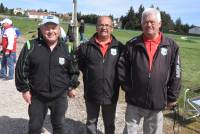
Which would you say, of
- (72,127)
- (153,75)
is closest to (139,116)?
(153,75)

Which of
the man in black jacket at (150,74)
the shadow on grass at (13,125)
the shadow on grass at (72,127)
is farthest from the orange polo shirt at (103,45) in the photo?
the shadow on grass at (13,125)

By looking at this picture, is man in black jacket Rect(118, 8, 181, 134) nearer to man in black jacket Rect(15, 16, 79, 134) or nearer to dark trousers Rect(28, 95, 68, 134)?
man in black jacket Rect(15, 16, 79, 134)

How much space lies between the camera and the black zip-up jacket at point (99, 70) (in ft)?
17.5

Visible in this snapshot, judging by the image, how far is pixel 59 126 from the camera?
18.1 ft

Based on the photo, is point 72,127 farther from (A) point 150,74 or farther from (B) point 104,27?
(A) point 150,74

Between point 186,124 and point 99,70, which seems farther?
point 186,124

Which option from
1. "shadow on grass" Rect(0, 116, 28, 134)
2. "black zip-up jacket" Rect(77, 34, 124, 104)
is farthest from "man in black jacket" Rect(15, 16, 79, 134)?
"shadow on grass" Rect(0, 116, 28, 134)

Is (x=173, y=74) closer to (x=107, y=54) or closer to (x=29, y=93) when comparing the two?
(x=107, y=54)

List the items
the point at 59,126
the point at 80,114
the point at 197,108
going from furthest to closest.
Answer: the point at 80,114
the point at 197,108
the point at 59,126

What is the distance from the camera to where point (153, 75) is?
16.1 ft

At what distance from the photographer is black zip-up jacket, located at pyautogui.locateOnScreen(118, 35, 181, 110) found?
491cm

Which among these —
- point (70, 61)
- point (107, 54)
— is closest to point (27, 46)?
point (70, 61)

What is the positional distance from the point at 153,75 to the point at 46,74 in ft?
4.34

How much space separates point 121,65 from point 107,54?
278 mm
